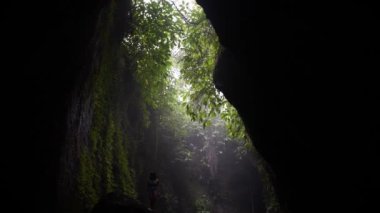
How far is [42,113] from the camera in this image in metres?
6.52

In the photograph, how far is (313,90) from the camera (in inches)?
226

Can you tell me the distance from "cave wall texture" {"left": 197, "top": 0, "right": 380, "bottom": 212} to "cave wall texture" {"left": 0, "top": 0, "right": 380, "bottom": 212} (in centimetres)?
2

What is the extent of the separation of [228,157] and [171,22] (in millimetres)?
9839

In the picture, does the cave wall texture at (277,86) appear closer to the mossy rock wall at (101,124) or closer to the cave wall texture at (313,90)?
the cave wall texture at (313,90)

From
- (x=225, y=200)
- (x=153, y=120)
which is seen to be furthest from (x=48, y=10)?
(x=225, y=200)

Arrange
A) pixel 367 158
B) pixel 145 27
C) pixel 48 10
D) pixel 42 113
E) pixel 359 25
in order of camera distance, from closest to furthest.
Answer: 1. pixel 359 25
2. pixel 367 158
3. pixel 48 10
4. pixel 42 113
5. pixel 145 27

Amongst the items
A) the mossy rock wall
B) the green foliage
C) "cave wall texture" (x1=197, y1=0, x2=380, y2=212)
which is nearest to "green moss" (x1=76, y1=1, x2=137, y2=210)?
the mossy rock wall

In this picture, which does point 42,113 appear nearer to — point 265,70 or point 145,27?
point 265,70

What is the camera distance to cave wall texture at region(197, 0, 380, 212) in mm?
4883

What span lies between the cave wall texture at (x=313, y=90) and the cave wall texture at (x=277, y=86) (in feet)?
0.06

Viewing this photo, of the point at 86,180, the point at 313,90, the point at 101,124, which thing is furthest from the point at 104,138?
the point at 313,90

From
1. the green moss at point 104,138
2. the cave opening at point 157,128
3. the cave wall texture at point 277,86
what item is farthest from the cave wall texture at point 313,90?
the green moss at point 104,138

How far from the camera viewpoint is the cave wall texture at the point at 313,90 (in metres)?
4.88

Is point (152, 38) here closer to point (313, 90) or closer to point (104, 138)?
point (104, 138)
